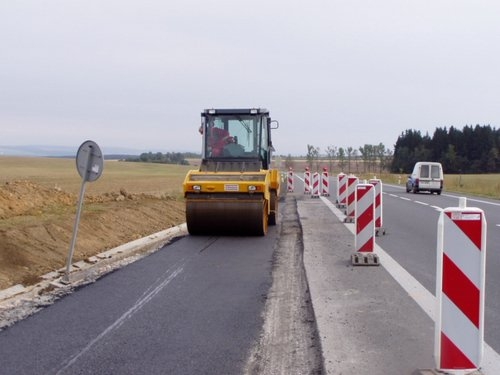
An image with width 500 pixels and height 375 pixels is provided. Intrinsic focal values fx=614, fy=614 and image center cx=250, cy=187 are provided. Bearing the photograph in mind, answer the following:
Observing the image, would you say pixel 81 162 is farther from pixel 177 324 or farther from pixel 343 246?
pixel 343 246

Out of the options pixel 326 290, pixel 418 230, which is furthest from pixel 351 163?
pixel 326 290

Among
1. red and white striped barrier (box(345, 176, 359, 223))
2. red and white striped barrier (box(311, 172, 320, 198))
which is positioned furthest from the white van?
red and white striped barrier (box(345, 176, 359, 223))

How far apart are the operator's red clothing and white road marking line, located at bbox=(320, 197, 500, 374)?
5449 mm

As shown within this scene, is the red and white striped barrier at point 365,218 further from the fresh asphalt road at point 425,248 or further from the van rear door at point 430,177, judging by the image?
the van rear door at point 430,177

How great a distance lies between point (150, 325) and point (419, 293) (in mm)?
3606

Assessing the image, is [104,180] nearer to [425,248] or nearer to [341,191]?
[341,191]

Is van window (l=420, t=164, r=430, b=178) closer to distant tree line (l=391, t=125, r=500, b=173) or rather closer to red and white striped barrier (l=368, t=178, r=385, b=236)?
red and white striped barrier (l=368, t=178, r=385, b=236)

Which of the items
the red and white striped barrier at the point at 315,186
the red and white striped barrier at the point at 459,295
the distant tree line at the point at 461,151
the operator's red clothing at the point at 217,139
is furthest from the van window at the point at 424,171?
the distant tree line at the point at 461,151

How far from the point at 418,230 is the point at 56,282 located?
10.0 m

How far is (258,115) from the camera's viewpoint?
15805 mm

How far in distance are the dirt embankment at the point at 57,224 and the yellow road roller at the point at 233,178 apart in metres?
1.92

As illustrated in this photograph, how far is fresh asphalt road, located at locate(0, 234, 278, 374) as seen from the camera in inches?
213

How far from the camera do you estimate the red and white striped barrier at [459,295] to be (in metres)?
4.75

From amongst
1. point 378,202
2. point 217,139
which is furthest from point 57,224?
point 378,202
